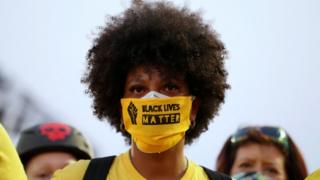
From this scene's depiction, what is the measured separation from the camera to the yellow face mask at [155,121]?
5.06 metres

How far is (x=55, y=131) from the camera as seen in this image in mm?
6805

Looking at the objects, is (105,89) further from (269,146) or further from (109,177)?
(269,146)

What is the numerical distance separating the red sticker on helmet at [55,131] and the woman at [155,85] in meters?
0.98

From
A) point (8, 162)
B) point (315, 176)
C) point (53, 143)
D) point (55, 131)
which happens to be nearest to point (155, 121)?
point (315, 176)

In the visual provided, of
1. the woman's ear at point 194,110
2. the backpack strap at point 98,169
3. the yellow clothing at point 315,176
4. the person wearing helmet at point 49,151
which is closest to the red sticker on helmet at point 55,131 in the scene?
the person wearing helmet at point 49,151

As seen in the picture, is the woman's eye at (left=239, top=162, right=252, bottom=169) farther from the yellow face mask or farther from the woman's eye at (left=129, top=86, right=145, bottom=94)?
the woman's eye at (left=129, top=86, right=145, bottom=94)

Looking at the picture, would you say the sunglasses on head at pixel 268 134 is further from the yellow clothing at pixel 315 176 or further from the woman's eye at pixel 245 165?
the yellow clothing at pixel 315 176

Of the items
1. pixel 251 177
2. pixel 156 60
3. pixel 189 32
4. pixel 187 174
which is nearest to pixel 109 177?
pixel 187 174

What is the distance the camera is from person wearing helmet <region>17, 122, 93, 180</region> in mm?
6465

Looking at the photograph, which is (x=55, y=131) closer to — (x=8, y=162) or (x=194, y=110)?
(x=194, y=110)

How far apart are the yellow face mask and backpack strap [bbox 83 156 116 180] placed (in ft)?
0.74

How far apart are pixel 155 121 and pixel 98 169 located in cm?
49

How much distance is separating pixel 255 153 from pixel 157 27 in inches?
59.1

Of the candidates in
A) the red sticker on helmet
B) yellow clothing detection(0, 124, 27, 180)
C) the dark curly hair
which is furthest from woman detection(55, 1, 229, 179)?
the red sticker on helmet
